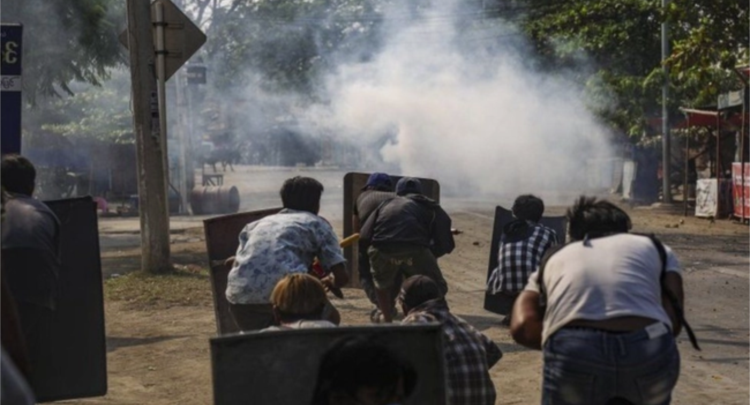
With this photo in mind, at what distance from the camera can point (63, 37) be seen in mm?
21109

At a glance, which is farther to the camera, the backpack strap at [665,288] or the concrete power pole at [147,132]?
the concrete power pole at [147,132]

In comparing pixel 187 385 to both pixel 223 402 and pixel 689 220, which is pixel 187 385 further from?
pixel 689 220

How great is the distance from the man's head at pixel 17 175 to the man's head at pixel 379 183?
442cm

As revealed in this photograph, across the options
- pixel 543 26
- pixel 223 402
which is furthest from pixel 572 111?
pixel 223 402

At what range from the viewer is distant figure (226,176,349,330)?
6777 mm

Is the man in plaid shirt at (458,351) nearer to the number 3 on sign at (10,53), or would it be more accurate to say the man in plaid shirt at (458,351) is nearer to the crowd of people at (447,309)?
the crowd of people at (447,309)

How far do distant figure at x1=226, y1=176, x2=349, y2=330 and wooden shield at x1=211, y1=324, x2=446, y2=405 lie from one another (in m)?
2.30

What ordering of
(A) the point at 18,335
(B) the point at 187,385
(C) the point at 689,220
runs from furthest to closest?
(C) the point at 689,220, (B) the point at 187,385, (A) the point at 18,335

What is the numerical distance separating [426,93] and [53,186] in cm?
1290

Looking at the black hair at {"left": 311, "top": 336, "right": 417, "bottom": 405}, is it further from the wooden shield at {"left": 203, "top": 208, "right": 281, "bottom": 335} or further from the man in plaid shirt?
the wooden shield at {"left": 203, "top": 208, "right": 281, "bottom": 335}

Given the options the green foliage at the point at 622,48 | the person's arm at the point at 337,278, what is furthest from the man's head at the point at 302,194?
the green foliage at the point at 622,48

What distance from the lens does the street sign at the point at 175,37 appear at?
44.7 ft

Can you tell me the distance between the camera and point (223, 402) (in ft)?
14.5

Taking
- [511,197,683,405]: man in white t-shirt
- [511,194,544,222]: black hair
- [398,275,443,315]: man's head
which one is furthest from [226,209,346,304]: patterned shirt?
[511,194,544,222]: black hair
